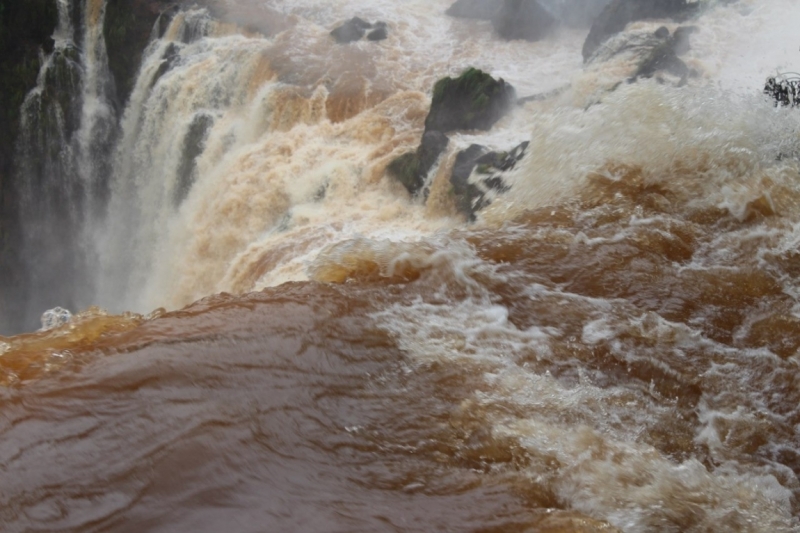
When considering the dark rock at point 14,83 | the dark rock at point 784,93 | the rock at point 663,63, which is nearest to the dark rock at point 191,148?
the dark rock at point 14,83

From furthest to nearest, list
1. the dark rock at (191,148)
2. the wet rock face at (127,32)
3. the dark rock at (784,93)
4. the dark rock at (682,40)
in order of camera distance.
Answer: the wet rock face at (127,32) → the dark rock at (191,148) → the dark rock at (682,40) → the dark rock at (784,93)

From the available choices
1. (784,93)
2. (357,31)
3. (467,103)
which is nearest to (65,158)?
(357,31)

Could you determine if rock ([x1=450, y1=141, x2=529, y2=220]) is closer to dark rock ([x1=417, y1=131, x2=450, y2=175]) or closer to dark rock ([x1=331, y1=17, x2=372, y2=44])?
dark rock ([x1=417, y1=131, x2=450, y2=175])

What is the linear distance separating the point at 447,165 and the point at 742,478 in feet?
18.7

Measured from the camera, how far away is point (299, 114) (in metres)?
10.6

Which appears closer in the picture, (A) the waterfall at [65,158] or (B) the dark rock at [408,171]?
(B) the dark rock at [408,171]

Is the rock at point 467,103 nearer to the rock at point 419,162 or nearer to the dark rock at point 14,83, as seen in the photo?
the rock at point 419,162

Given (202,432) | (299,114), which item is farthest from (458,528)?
(299,114)

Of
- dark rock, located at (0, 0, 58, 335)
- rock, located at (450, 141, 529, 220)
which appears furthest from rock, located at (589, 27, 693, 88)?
dark rock, located at (0, 0, 58, 335)

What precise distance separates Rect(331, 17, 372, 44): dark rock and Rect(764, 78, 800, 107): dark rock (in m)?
7.57

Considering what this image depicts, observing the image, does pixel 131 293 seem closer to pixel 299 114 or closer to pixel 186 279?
pixel 186 279

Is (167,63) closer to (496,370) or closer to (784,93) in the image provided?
(784,93)

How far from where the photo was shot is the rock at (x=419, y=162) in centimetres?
869

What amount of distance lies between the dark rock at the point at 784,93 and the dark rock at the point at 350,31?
757cm
